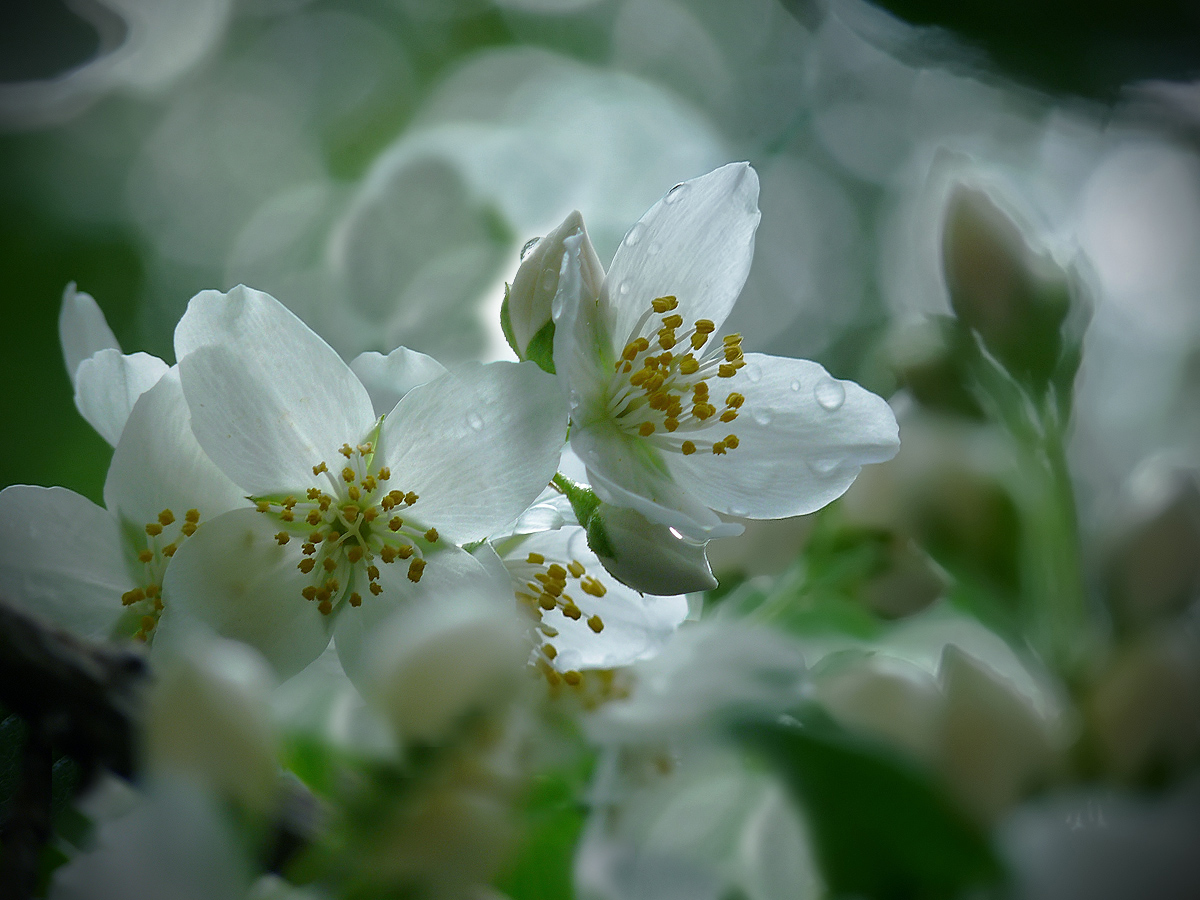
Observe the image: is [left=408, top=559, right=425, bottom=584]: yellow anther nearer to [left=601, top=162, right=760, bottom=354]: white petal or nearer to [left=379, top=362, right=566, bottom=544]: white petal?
[left=379, top=362, right=566, bottom=544]: white petal

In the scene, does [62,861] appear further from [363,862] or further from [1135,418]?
[1135,418]

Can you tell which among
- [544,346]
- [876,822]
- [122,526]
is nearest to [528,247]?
[544,346]

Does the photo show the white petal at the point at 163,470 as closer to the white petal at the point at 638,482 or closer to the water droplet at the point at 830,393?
the white petal at the point at 638,482

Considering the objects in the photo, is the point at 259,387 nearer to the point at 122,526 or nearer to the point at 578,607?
the point at 122,526

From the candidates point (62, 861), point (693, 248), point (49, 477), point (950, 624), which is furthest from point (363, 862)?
point (49, 477)

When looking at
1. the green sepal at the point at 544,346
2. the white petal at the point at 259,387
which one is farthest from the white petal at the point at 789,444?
the white petal at the point at 259,387

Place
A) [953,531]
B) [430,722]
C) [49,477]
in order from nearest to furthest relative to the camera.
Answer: [430,722], [953,531], [49,477]
